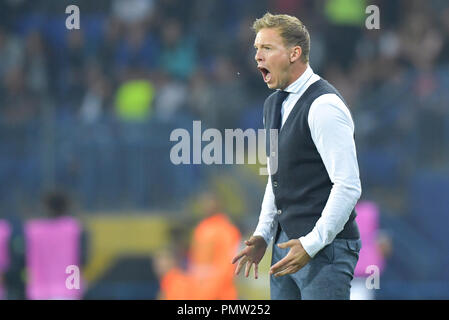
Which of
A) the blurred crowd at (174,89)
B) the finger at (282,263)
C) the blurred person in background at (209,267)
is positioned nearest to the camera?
the finger at (282,263)

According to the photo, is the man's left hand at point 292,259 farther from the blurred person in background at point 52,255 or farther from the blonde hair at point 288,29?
the blurred person in background at point 52,255

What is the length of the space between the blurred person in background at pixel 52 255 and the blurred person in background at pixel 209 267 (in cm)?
78

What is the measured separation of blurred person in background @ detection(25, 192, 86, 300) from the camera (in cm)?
902

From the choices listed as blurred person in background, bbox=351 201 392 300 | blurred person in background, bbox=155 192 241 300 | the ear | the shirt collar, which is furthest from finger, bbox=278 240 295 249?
blurred person in background, bbox=351 201 392 300

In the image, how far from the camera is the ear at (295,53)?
446cm

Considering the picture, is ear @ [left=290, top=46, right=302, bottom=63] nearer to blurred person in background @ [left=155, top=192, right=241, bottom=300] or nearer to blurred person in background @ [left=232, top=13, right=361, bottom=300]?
blurred person in background @ [left=232, top=13, right=361, bottom=300]

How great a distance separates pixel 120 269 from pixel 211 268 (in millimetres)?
2320

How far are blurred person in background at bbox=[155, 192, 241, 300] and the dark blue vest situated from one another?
13.2 ft

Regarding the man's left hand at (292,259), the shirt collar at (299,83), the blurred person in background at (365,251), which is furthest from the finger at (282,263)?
the blurred person in background at (365,251)
